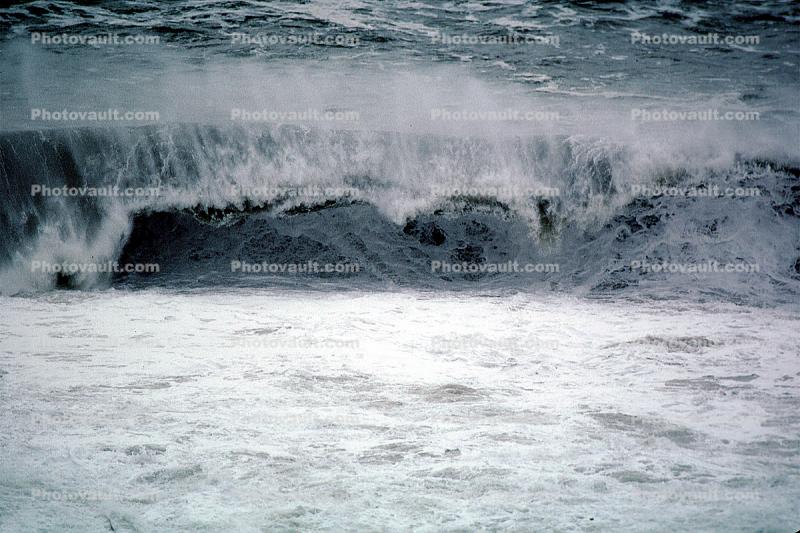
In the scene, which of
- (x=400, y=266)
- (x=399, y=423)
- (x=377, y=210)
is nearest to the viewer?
(x=399, y=423)

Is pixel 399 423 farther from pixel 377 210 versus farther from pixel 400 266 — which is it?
pixel 377 210

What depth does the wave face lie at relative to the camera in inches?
420

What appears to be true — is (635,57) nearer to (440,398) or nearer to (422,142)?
(422,142)

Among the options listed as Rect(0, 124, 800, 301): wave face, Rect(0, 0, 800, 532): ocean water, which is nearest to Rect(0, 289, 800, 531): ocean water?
Rect(0, 0, 800, 532): ocean water

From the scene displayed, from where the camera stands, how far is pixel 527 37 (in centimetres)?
806

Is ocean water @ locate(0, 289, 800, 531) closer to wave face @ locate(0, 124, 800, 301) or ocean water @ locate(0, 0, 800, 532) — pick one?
ocean water @ locate(0, 0, 800, 532)

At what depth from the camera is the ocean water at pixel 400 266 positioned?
11.7 ft

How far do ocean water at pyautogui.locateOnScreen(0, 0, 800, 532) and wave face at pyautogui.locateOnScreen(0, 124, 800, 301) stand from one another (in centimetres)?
4

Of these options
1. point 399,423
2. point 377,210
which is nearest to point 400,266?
point 377,210

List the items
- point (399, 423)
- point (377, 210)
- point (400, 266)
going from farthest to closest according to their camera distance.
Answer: point (377, 210), point (400, 266), point (399, 423)

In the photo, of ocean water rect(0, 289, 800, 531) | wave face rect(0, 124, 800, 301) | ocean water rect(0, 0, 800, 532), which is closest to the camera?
ocean water rect(0, 289, 800, 531)

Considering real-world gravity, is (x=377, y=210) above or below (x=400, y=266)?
above

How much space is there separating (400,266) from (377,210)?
1.17 m

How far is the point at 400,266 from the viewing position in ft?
35.2
